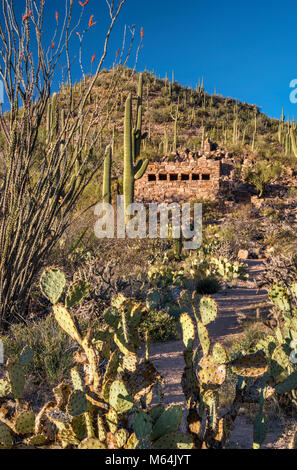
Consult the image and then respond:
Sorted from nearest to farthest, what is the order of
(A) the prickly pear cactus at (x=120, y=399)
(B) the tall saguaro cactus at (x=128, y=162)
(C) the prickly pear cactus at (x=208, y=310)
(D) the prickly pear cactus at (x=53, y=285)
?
1. (A) the prickly pear cactus at (x=120, y=399)
2. (C) the prickly pear cactus at (x=208, y=310)
3. (D) the prickly pear cactus at (x=53, y=285)
4. (B) the tall saguaro cactus at (x=128, y=162)

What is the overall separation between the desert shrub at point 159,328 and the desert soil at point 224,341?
0.10 meters

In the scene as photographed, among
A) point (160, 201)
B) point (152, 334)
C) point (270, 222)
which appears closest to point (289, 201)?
point (270, 222)

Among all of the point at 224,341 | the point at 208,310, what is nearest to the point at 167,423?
the point at 208,310

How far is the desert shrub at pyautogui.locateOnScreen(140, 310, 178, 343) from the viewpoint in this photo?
493cm

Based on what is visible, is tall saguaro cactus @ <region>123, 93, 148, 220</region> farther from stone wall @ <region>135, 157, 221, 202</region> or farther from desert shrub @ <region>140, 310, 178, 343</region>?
desert shrub @ <region>140, 310, 178, 343</region>

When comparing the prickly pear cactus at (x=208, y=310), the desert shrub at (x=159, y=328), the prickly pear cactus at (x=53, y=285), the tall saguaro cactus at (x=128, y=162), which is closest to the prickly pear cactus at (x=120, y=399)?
the prickly pear cactus at (x=208, y=310)

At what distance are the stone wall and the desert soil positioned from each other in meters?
8.87

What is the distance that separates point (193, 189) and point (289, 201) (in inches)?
170

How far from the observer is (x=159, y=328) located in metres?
4.97

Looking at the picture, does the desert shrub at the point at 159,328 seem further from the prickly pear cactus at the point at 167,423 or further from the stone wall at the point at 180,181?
the stone wall at the point at 180,181

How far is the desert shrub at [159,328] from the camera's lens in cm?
Result: 493

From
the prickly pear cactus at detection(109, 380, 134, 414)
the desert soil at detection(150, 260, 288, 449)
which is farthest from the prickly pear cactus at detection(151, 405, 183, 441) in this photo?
the desert soil at detection(150, 260, 288, 449)

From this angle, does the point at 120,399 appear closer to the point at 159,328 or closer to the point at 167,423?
the point at 167,423

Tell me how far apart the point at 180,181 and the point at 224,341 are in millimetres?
13860
